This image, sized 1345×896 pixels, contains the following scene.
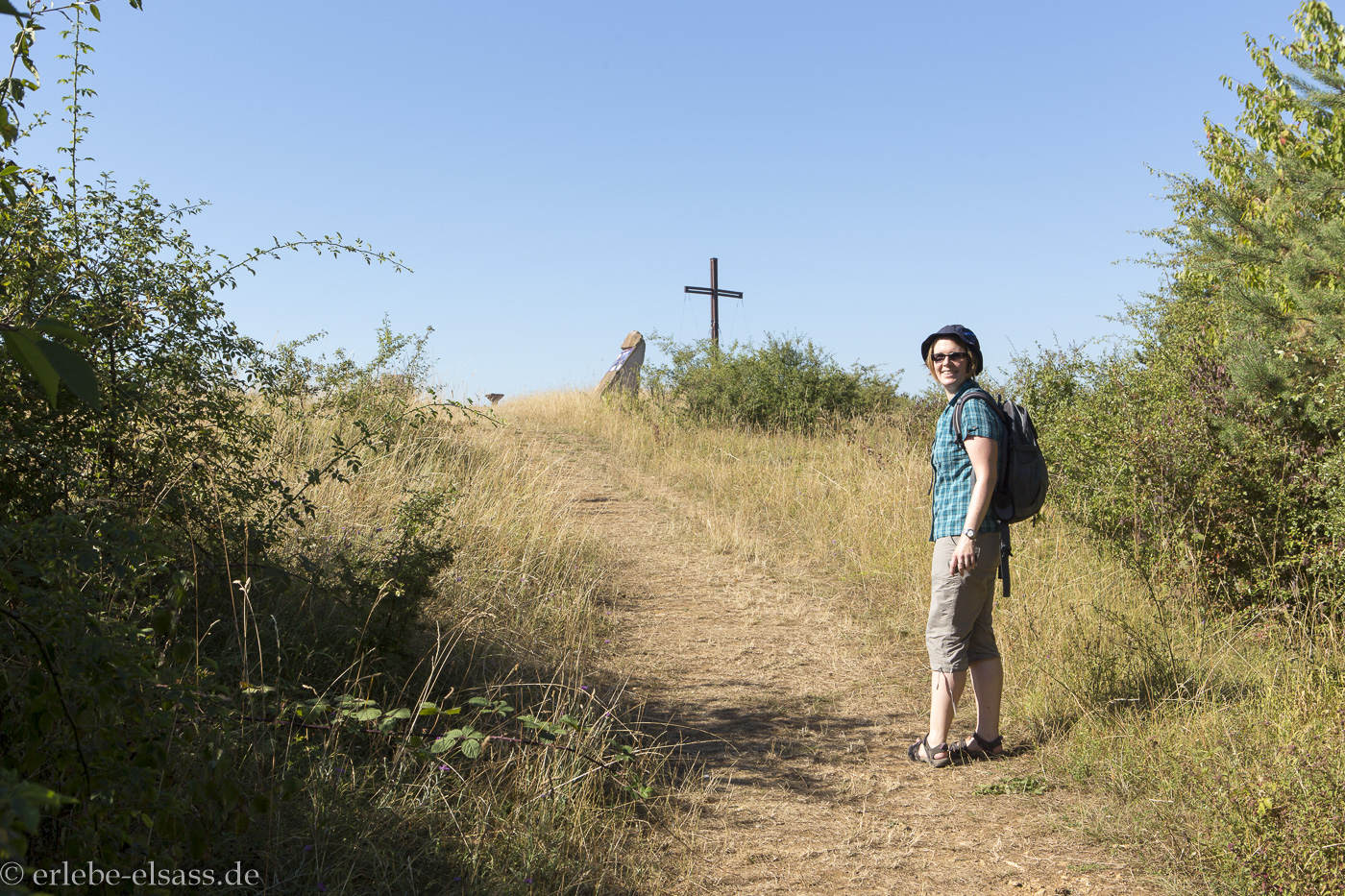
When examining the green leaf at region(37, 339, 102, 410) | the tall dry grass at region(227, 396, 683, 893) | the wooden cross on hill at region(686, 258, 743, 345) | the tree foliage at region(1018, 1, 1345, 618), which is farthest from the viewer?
the wooden cross on hill at region(686, 258, 743, 345)

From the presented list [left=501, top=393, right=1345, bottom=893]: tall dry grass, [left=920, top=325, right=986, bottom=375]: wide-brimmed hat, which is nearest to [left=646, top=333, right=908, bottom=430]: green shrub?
[left=501, top=393, right=1345, bottom=893]: tall dry grass

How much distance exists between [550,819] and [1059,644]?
315 cm

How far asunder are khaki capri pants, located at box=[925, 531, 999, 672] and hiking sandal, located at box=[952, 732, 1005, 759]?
41 centimetres

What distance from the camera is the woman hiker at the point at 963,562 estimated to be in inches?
156

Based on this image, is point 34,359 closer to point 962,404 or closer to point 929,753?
point 962,404

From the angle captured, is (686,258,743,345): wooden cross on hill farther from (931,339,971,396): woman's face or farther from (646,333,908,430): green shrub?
(931,339,971,396): woman's face

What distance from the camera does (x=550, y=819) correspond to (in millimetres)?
3260

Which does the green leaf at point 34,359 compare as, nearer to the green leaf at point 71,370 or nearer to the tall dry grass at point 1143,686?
the green leaf at point 71,370

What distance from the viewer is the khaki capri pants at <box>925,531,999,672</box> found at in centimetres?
405

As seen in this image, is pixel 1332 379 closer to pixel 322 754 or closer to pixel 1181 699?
pixel 1181 699

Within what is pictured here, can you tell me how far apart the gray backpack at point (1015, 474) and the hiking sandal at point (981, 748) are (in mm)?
814

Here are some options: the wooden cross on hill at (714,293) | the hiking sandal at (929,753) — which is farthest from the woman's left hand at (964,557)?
the wooden cross on hill at (714,293)

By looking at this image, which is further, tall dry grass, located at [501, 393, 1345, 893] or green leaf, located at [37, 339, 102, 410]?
tall dry grass, located at [501, 393, 1345, 893]

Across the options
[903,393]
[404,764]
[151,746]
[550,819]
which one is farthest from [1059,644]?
[903,393]
